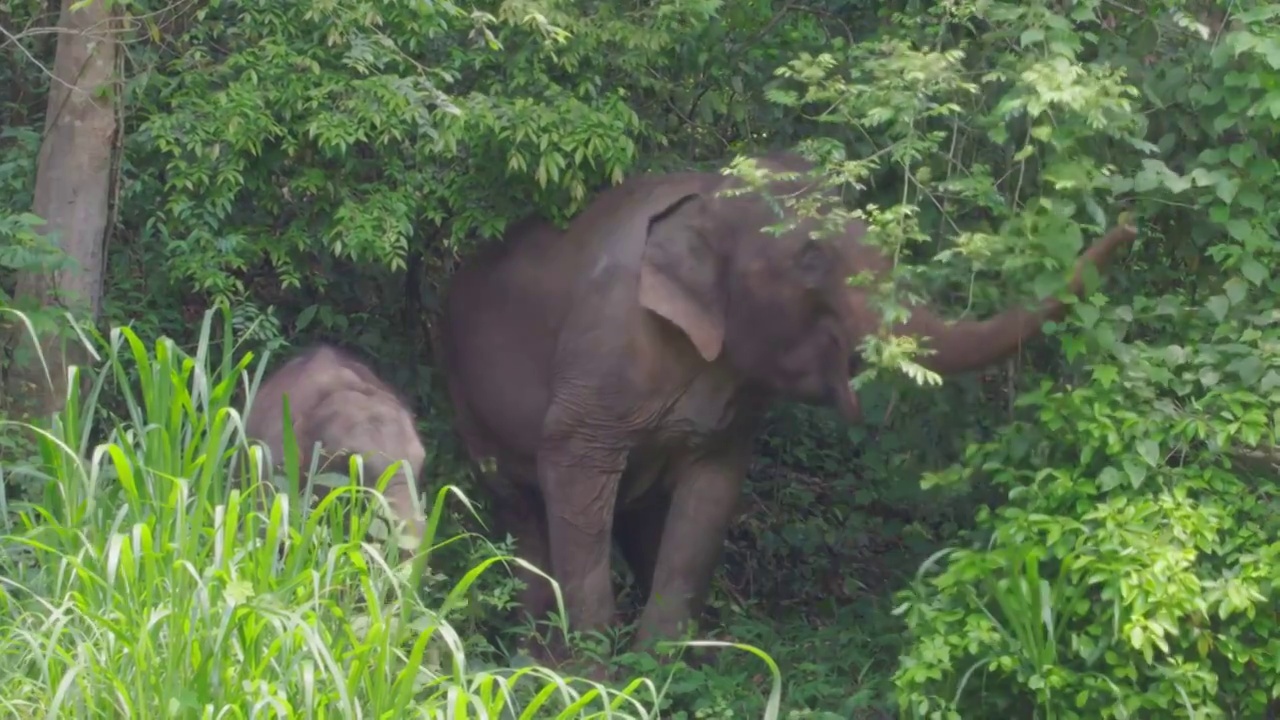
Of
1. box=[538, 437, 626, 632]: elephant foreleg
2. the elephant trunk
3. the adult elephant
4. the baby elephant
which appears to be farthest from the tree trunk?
the elephant trunk

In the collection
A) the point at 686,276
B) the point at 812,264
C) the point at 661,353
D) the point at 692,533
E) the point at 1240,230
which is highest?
the point at 1240,230

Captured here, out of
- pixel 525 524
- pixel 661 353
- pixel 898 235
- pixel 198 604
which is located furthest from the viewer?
pixel 525 524

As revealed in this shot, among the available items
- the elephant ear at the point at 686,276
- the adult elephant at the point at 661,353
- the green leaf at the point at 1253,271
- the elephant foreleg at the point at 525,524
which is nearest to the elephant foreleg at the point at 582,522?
the adult elephant at the point at 661,353

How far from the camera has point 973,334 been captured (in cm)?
589

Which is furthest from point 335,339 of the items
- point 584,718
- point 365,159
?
Result: point 584,718

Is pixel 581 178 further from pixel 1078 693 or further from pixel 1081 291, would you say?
pixel 1078 693

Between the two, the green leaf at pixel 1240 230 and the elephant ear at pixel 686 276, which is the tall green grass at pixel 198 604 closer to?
the elephant ear at pixel 686 276

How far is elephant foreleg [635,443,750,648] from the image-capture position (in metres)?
6.83

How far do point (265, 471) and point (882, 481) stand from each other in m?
2.75

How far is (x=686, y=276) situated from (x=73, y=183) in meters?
2.06

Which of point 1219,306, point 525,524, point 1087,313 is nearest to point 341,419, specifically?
point 525,524

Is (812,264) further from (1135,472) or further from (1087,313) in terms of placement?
(1135,472)

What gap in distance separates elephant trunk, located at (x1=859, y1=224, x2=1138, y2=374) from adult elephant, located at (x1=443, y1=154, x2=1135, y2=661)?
0.61ft

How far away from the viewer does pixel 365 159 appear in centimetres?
681
